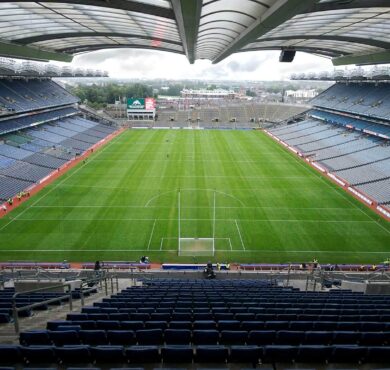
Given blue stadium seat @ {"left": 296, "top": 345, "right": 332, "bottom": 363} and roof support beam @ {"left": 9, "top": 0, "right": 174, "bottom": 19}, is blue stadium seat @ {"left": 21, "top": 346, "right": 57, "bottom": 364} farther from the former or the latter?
roof support beam @ {"left": 9, "top": 0, "right": 174, "bottom": 19}

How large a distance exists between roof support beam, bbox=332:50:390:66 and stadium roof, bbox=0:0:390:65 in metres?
0.12

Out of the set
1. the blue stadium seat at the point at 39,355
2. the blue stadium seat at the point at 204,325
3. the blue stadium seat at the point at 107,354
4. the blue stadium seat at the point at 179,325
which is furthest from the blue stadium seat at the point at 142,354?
the blue stadium seat at the point at 204,325

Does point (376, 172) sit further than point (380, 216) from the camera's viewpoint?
Yes

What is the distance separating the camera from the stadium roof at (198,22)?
41.0ft

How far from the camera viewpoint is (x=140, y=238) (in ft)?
86.5

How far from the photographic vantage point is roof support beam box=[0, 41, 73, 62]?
2829 cm

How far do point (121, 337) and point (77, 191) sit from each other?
102ft

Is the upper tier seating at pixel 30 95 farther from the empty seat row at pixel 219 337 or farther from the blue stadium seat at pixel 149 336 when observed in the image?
the blue stadium seat at pixel 149 336

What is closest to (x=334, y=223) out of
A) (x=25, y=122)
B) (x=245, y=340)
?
(x=245, y=340)

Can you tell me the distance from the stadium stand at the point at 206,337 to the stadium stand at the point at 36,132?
95.8 feet

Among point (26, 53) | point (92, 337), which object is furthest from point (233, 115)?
point (92, 337)

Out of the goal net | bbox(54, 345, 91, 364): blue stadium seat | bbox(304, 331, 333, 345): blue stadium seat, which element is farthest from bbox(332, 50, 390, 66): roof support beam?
bbox(54, 345, 91, 364): blue stadium seat

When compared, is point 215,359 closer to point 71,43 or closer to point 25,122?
point 71,43

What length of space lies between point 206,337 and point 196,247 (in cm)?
1789
